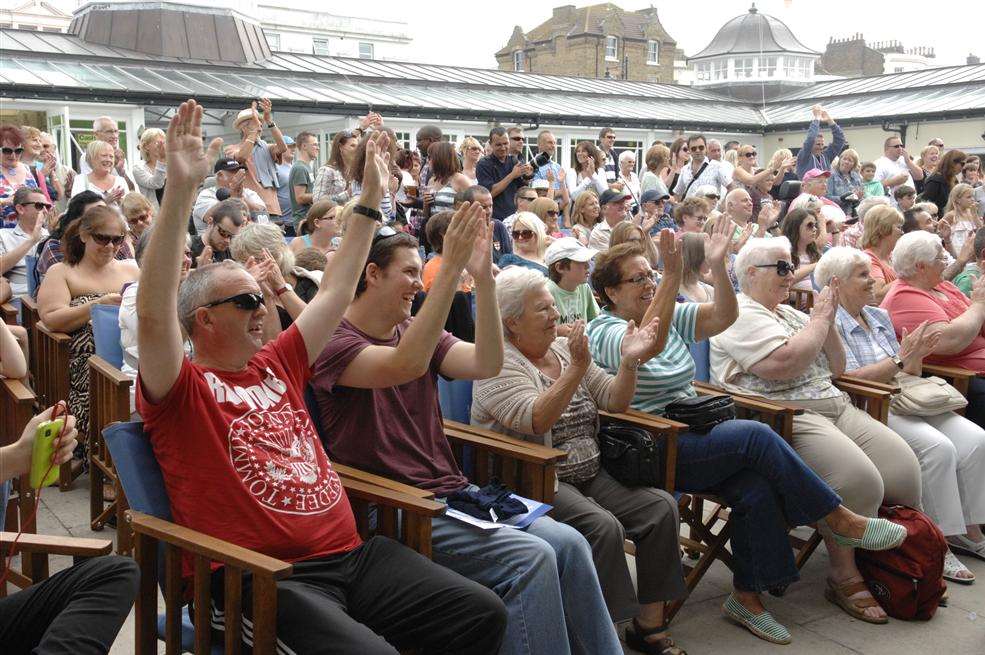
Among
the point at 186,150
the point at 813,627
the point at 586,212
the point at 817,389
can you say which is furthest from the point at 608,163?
the point at 186,150

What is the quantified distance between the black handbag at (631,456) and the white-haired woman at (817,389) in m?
0.90

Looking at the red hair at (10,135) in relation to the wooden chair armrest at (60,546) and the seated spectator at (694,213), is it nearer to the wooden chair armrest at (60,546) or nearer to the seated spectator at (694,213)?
the seated spectator at (694,213)

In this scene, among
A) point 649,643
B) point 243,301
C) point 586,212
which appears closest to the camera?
point 243,301

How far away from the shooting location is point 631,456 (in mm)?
3623

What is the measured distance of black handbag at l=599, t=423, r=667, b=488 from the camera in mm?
3617

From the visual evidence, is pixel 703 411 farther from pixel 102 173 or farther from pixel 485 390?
pixel 102 173

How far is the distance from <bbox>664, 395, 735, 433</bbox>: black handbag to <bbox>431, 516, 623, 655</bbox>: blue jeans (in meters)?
0.99

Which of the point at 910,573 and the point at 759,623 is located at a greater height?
the point at 910,573

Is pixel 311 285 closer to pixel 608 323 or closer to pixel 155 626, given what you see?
pixel 608 323

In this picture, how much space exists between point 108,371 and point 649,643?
243 cm

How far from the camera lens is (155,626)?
265 centimetres

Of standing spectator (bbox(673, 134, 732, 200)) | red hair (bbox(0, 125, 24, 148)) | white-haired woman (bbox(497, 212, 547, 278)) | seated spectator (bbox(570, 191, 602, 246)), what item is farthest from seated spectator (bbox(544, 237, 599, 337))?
standing spectator (bbox(673, 134, 732, 200))

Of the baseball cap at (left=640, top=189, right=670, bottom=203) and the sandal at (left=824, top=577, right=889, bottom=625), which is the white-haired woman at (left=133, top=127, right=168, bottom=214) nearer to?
the baseball cap at (left=640, top=189, right=670, bottom=203)

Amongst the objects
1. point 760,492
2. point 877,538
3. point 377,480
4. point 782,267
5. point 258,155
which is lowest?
point 877,538
